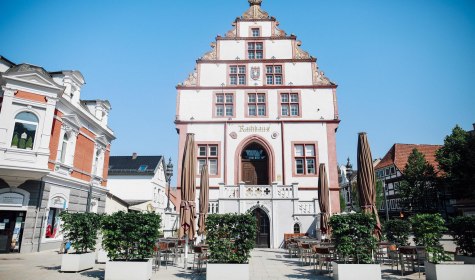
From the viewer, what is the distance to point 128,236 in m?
8.34

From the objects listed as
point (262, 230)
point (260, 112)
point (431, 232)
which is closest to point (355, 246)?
point (431, 232)

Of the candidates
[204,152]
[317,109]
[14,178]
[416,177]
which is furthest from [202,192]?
[416,177]

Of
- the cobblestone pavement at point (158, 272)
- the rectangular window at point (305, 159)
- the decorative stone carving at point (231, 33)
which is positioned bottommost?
the cobblestone pavement at point (158, 272)

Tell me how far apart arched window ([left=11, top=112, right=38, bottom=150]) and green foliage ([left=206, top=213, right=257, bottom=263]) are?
36.5ft

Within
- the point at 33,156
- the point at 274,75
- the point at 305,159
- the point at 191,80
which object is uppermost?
the point at 274,75

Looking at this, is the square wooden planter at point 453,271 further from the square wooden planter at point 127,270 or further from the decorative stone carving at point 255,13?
Answer: the decorative stone carving at point 255,13

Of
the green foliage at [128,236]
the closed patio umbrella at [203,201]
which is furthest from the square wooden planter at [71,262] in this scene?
the closed patio umbrella at [203,201]

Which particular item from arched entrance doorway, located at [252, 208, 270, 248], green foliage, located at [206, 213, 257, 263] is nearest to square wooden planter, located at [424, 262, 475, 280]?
green foliage, located at [206, 213, 257, 263]

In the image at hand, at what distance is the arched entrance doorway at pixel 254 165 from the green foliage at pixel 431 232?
42.7ft

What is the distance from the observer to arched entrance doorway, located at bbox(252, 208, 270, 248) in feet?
60.2

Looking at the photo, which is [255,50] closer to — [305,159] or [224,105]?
[224,105]

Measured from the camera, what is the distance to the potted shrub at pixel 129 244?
7.90 metres

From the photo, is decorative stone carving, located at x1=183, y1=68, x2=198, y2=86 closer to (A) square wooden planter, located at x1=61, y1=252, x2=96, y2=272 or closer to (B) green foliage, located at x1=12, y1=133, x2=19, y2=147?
(B) green foliage, located at x1=12, y1=133, x2=19, y2=147

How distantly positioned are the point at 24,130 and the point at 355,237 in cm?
1529
